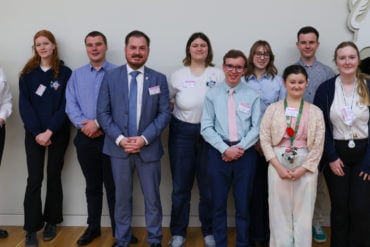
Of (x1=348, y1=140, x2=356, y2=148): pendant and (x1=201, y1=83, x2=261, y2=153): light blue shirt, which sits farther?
(x1=201, y1=83, x2=261, y2=153): light blue shirt

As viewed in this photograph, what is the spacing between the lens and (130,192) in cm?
289

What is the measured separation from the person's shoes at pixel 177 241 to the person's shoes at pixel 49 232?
1022 millimetres

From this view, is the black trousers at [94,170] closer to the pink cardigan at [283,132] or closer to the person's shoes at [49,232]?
the person's shoes at [49,232]

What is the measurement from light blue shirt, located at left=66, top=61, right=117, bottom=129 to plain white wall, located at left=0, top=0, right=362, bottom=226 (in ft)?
1.32

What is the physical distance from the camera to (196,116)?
2.95 m

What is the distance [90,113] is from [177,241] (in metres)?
1.23

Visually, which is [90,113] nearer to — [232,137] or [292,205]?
[232,137]

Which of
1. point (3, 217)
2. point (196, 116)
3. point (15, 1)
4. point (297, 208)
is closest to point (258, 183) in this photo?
point (297, 208)

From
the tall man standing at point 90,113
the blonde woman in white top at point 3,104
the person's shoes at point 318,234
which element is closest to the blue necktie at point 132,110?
the tall man standing at point 90,113

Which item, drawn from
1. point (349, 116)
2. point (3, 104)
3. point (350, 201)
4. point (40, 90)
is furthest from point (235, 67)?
point (3, 104)

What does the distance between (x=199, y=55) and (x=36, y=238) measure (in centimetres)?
199

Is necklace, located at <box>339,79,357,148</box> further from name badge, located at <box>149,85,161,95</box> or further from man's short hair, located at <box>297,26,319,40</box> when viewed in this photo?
name badge, located at <box>149,85,161,95</box>

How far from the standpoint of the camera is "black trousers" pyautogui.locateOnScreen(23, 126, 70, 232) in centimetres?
316

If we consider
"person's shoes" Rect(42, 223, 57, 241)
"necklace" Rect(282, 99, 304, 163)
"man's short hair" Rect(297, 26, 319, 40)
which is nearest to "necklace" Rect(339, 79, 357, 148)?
"necklace" Rect(282, 99, 304, 163)
